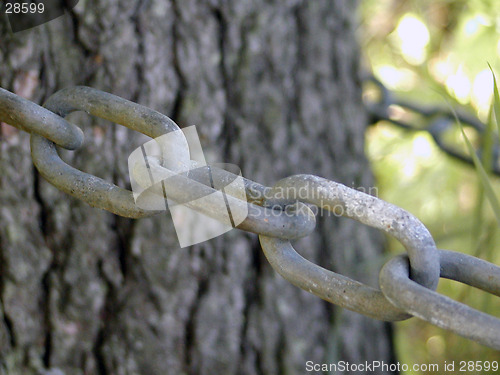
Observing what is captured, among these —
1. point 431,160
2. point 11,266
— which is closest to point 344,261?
point 11,266

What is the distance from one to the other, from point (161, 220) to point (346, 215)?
39 cm

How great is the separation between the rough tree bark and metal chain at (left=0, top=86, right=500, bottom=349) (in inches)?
11.4

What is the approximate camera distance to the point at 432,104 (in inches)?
50.6

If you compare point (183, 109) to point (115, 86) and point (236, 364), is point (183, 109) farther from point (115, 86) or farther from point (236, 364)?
point (236, 364)

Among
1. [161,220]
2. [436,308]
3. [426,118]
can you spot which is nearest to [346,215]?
[436,308]

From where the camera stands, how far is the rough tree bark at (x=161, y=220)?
Result: 585 mm

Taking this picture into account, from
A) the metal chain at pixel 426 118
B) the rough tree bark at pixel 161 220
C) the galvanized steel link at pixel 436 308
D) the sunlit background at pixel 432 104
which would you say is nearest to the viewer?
the galvanized steel link at pixel 436 308

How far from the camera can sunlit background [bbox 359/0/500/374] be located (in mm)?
1094

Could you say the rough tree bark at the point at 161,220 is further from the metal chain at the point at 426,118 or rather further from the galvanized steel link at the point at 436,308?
the galvanized steel link at the point at 436,308

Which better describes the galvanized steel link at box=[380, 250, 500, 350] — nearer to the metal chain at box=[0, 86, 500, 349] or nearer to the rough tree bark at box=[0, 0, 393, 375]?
the metal chain at box=[0, 86, 500, 349]

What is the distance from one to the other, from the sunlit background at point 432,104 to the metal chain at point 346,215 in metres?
0.67

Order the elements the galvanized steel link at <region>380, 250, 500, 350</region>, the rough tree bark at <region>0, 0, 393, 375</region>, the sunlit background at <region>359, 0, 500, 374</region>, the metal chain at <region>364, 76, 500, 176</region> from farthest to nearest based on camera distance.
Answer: the sunlit background at <region>359, 0, 500, 374</region>
the metal chain at <region>364, 76, 500, 176</region>
the rough tree bark at <region>0, 0, 393, 375</region>
the galvanized steel link at <region>380, 250, 500, 350</region>

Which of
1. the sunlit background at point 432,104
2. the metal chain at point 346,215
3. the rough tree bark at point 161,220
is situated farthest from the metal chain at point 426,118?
the metal chain at point 346,215

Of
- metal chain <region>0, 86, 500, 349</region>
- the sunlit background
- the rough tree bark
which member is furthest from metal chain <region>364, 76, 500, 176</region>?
metal chain <region>0, 86, 500, 349</region>
